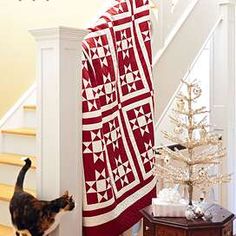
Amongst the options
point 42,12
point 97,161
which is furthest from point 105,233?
point 42,12

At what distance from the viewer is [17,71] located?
3.86m

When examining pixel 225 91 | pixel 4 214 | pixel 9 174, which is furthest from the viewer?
pixel 225 91

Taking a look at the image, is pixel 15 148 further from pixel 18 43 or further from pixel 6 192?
pixel 18 43

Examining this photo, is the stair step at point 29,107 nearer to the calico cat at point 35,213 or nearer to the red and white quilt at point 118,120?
the red and white quilt at point 118,120

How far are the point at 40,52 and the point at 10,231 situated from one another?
1.07 meters

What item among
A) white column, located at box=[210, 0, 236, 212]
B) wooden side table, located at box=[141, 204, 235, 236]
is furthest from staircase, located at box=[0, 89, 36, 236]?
white column, located at box=[210, 0, 236, 212]

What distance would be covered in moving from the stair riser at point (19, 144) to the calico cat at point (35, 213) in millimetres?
936

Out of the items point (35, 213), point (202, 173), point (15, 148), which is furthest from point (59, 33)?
point (15, 148)

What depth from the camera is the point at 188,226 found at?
7.13 feet

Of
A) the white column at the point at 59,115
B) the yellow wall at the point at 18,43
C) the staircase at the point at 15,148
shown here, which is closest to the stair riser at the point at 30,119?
the staircase at the point at 15,148

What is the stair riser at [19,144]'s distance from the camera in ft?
10.6

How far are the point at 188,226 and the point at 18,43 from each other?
Result: 2391 mm

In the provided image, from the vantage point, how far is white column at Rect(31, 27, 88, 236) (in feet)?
7.90

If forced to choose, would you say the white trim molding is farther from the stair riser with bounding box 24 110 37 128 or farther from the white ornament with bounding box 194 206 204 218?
the white ornament with bounding box 194 206 204 218
